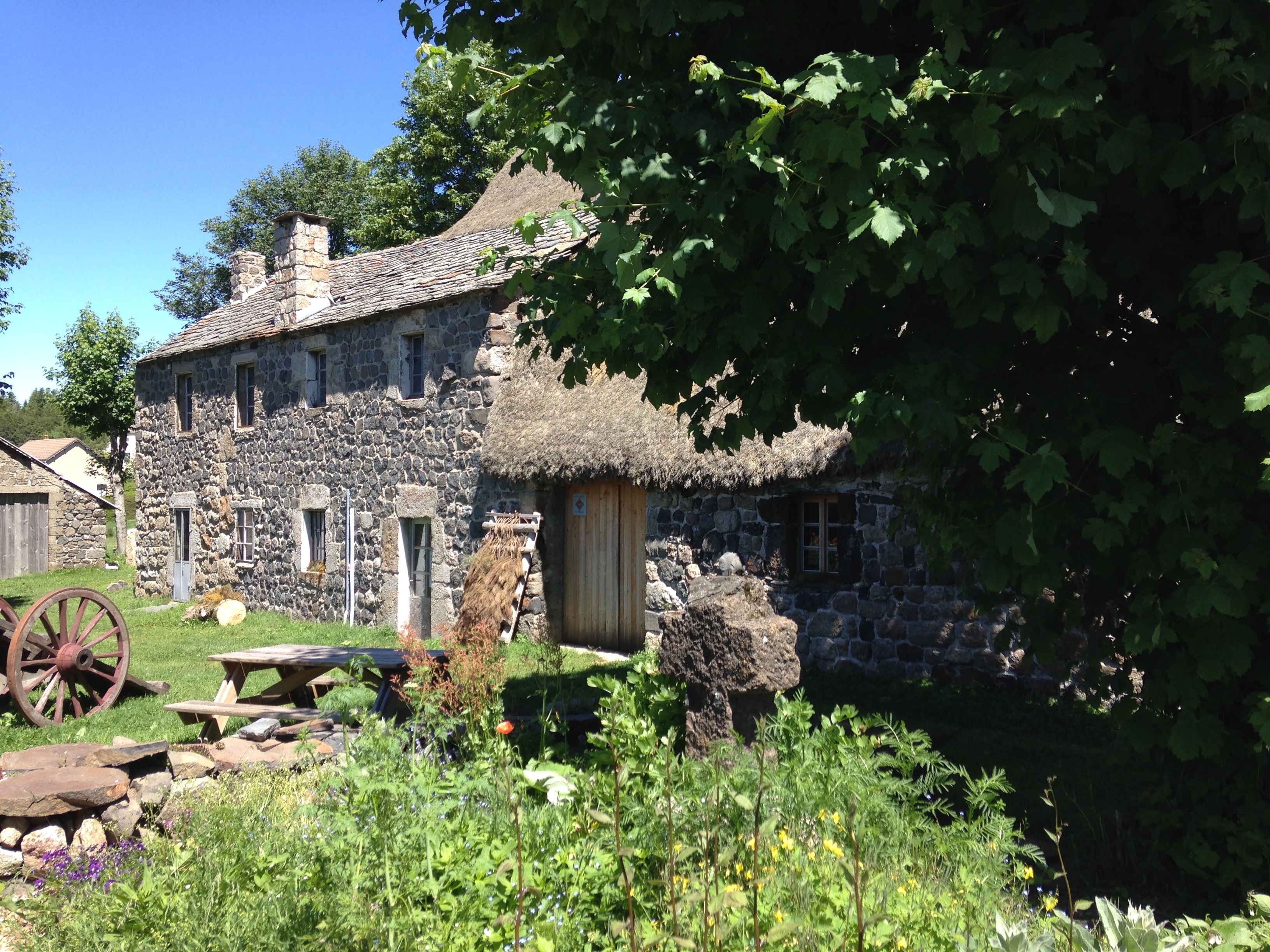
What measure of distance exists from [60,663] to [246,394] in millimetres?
10478

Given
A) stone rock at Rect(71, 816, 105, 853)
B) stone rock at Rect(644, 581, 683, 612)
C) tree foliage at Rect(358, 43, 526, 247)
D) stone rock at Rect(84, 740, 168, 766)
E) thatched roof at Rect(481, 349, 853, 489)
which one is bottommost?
stone rock at Rect(71, 816, 105, 853)

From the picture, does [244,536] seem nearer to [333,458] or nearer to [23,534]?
[333,458]

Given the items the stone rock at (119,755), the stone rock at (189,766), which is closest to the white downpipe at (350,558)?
the stone rock at (189,766)

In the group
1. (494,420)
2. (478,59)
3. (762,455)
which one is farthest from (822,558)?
(478,59)

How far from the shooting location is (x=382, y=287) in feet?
51.8

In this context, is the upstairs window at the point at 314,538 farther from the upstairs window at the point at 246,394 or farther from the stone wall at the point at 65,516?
the stone wall at the point at 65,516

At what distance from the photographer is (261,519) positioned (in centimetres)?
1709

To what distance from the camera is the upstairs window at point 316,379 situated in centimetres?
1598

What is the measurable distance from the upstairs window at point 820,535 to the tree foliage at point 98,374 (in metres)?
25.2

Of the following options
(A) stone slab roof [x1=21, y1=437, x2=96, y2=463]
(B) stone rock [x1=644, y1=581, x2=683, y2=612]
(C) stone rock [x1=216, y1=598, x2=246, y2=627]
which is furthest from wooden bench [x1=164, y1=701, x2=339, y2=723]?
(A) stone slab roof [x1=21, y1=437, x2=96, y2=463]

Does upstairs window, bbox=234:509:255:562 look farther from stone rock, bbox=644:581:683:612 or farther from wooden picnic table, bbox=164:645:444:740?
stone rock, bbox=644:581:683:612

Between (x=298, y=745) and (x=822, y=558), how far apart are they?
18.4 ft

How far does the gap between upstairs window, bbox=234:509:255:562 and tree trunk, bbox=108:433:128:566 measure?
15423mm

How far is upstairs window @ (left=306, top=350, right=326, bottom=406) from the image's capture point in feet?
52.4
